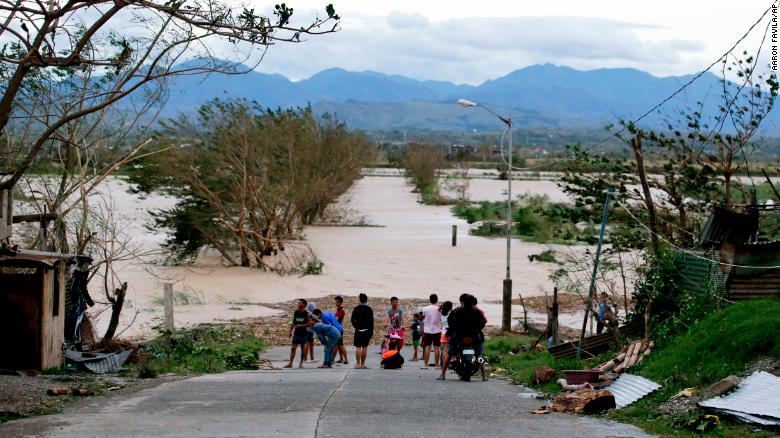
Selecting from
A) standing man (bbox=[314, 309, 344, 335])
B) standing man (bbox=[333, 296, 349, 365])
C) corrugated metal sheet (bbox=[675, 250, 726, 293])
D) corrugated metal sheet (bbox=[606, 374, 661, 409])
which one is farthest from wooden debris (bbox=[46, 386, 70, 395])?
corrugated metal sheet (bbox=[675, 250, 726, 293])

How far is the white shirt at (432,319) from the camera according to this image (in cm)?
1864

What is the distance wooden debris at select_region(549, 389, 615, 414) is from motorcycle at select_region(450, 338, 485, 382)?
3.05 metres

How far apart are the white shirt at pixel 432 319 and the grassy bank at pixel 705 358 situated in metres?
3.46

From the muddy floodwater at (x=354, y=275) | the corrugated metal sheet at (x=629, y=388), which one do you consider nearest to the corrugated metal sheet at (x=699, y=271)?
the corrugated metal sheet at (x=629, y=388)

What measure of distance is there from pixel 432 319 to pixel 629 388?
5594mm

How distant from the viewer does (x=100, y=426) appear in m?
11.0

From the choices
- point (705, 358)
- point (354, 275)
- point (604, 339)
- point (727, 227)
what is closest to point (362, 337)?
point (604, 339)

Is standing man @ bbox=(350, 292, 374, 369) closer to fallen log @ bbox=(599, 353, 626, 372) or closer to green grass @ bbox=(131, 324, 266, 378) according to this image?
green grass @ bbox=(131, 324, 266, 378)

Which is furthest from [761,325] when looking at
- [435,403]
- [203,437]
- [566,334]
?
[566,334]

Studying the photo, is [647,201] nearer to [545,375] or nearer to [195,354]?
[545,375]

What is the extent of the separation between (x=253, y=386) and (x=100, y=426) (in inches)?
179

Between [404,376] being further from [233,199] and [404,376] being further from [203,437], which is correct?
[233,199]

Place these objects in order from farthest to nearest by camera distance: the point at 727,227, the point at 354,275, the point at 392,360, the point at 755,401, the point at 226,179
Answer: the point at 354,275 → the point at 226,179 → the point at 392,360 → the point at 727,227 → the point at 755,401

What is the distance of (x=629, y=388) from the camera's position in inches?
541
